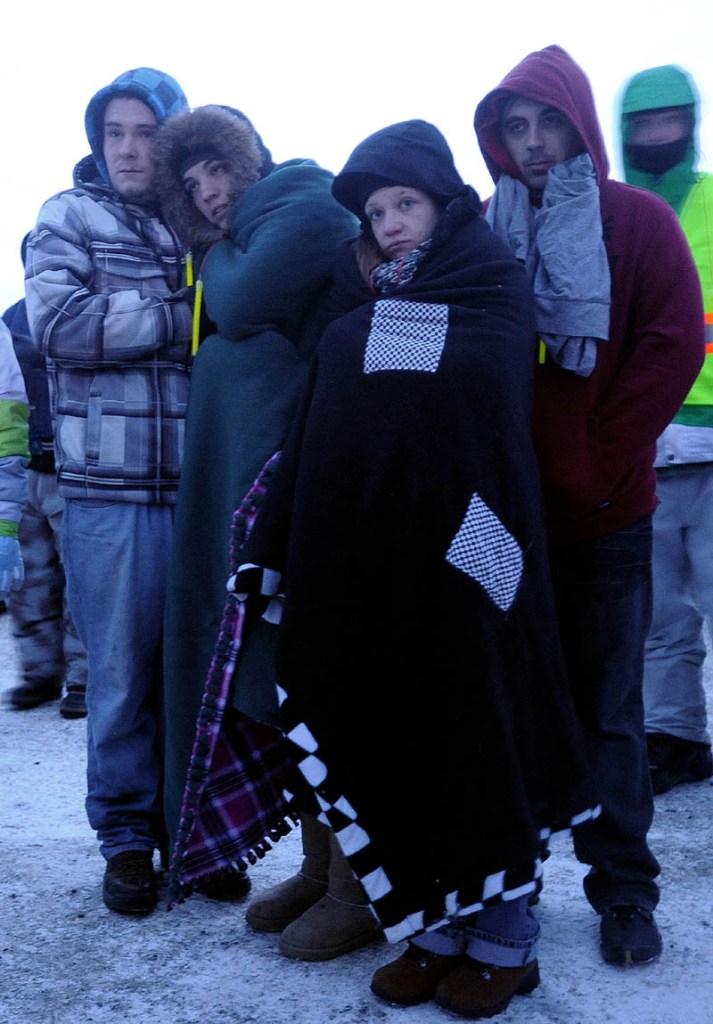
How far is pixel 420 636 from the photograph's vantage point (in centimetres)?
216

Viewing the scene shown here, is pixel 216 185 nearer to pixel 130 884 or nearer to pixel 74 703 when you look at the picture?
pixel 130 884

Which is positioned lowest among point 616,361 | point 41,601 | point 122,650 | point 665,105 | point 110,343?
point 41,601

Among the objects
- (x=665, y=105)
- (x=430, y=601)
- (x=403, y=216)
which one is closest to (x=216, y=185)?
(x=403, y=216)

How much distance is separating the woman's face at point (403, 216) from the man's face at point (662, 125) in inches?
55.7

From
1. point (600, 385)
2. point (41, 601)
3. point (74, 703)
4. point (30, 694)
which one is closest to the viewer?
point (600, 385)

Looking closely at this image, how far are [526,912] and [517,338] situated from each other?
1.15 m

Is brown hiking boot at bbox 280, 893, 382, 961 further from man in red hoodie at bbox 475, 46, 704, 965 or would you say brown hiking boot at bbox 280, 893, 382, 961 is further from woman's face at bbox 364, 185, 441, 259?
woman's face at bbox 364, 185, 441, 259

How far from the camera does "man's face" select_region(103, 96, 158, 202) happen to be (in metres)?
2.83

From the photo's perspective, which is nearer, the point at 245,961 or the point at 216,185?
the point at 245,961

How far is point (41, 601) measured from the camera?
5.00 m

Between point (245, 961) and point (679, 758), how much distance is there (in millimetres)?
1678

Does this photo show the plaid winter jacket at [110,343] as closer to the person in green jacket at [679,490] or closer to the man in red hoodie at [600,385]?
the man in red hoodie at [600,385]

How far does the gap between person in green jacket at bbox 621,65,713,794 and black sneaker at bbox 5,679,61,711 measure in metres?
2.56

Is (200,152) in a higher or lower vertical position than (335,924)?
higher
